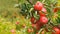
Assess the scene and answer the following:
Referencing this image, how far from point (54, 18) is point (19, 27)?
180 inches

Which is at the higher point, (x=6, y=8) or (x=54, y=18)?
(x=54, y=18)

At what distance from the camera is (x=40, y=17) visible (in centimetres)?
208

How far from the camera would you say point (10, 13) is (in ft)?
32.0

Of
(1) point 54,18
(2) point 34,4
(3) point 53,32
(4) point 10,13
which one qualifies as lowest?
(4) point 10,13

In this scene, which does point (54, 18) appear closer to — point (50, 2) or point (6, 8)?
point (50, 2)

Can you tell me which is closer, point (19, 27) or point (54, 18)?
point (54, 18)

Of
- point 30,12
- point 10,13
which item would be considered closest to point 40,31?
point 30,12

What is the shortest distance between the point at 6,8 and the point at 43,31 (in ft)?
27.2

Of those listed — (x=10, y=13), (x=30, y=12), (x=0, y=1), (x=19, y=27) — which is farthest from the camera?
(x=0, y=1)

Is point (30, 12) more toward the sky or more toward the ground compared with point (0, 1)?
more toward the sky

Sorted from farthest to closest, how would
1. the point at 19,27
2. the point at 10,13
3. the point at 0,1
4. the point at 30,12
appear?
1. the point at 0,1
2. the point at 10,13
3. the point at 19,27
4. the point at 30,12

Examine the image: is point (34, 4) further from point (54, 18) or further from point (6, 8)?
point (6, 8)

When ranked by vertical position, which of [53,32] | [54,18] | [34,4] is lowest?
[53,32]

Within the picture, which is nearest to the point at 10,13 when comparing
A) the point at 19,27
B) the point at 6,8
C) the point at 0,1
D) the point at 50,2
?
the point at 6,8
